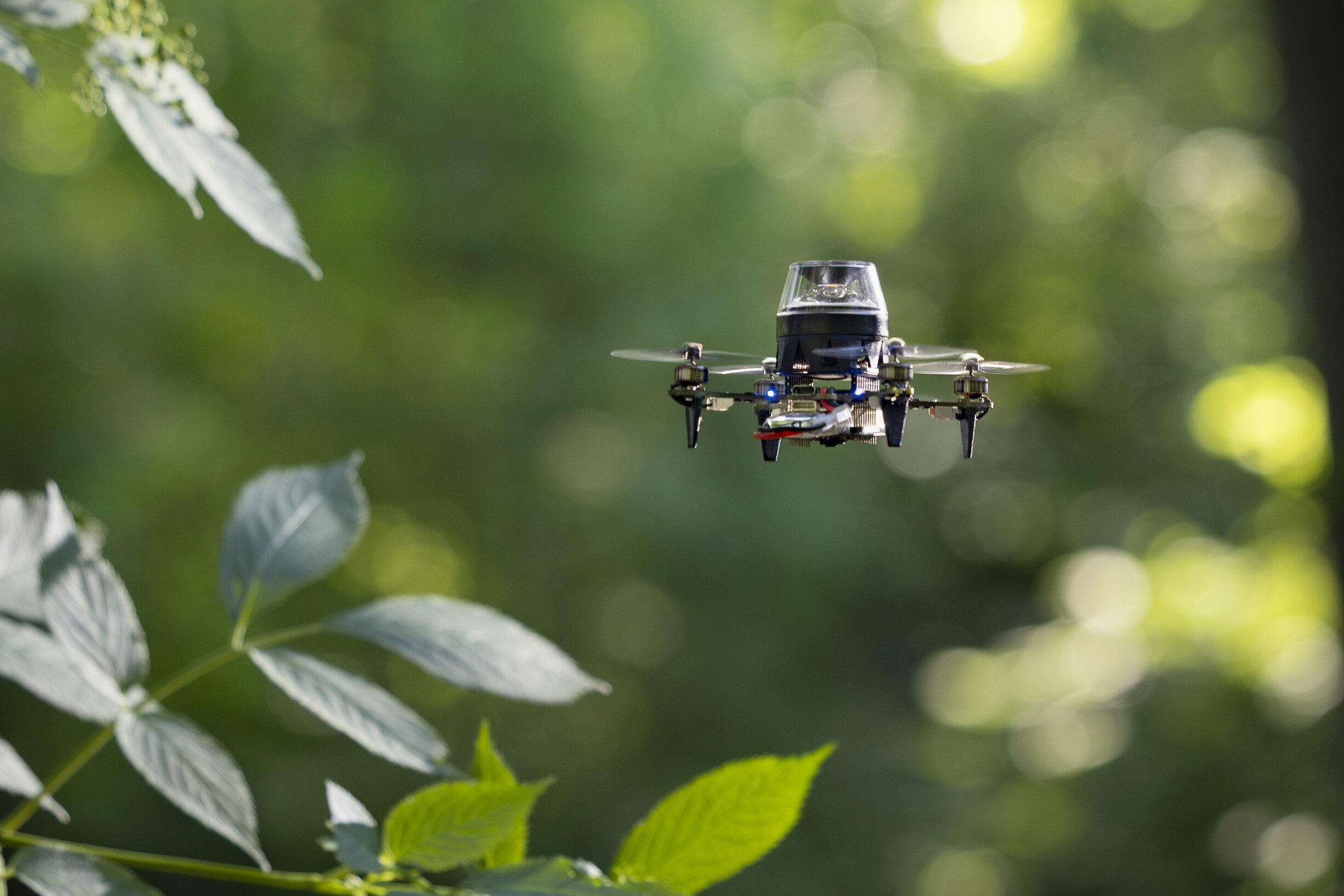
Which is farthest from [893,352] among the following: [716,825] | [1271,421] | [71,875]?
[1271,421]

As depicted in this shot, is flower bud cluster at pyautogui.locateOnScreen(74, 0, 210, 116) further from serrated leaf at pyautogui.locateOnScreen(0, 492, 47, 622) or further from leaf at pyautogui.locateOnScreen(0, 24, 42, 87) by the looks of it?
serrated leaf at pyautogui.locateOnScreen(0, 492, 47, 622)

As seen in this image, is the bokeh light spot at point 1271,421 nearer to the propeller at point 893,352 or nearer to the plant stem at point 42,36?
the propeller at point 893,352

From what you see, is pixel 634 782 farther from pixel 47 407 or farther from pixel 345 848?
pixel 345 848

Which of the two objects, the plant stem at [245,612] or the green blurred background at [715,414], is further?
the green blurred background at [715,414]

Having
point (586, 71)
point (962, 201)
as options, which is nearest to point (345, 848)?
point (586, 71)

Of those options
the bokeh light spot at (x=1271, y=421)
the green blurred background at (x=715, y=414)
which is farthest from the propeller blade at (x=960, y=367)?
the bokeh light spot at (x=1271, y=421)

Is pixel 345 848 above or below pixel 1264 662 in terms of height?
above

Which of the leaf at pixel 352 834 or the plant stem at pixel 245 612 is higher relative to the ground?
the plant stem at pixel 245 612
